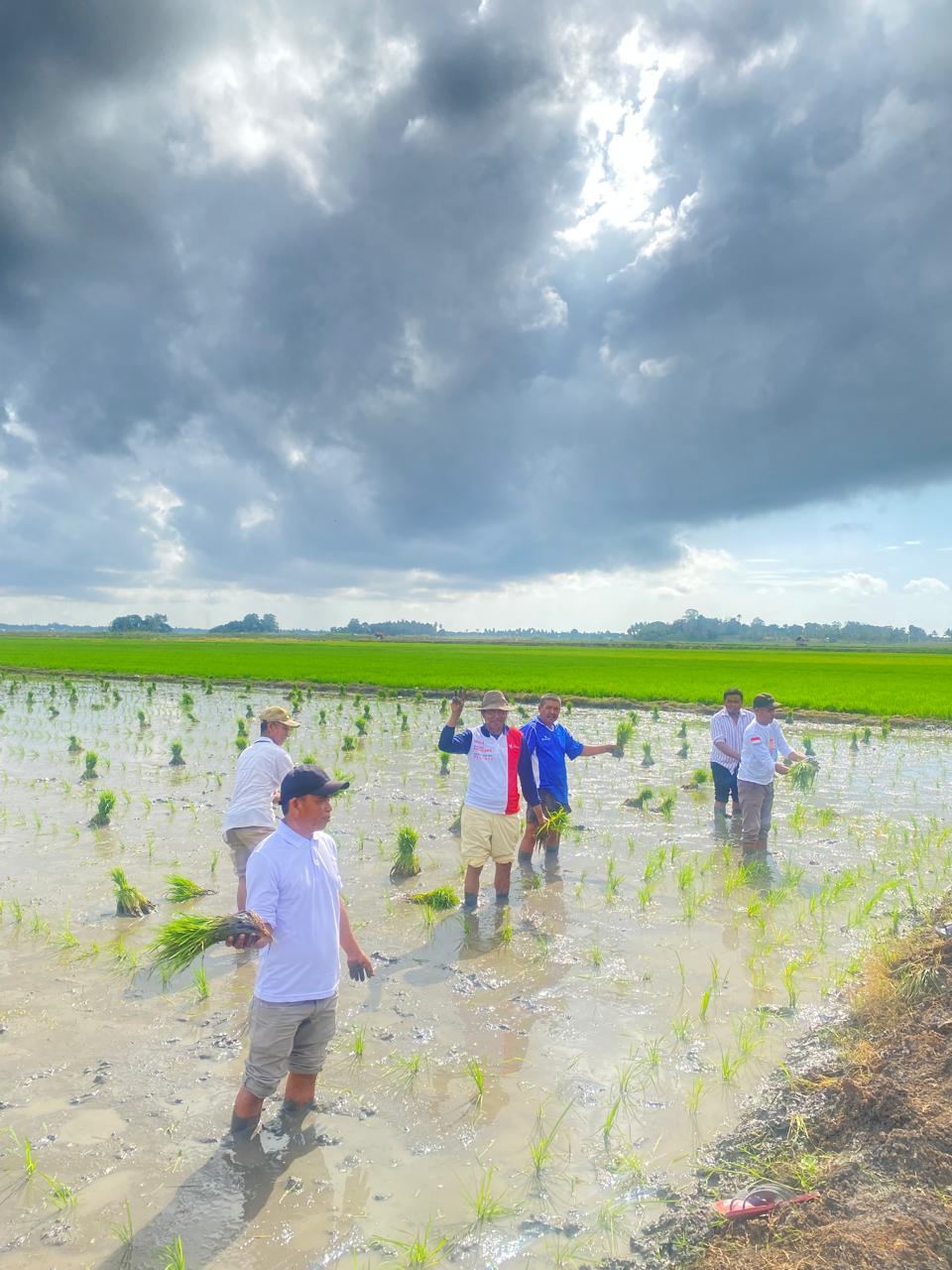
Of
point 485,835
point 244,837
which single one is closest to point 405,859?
point 485,835

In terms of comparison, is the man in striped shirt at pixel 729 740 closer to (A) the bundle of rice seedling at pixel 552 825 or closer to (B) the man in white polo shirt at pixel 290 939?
(A) the bundle of rice seedling at pixel 552 825

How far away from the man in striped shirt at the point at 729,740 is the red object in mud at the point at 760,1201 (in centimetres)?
620

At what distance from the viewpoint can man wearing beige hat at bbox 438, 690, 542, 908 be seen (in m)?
6.63

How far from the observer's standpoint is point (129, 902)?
260 inches

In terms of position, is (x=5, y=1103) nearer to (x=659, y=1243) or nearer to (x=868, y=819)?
(x=659, y=1243)

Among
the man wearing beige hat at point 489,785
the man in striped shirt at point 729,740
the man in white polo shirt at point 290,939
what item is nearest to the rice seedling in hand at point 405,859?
the man wearing beige hat at point 489,785

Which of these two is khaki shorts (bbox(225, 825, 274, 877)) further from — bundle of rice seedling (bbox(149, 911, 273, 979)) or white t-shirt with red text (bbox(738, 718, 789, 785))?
white t-shirt with red text (bbox(738, 718, 789, 785))

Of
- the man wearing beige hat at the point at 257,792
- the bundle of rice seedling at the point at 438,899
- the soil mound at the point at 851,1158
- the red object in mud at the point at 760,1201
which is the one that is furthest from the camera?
the bundle of rice seedling at the point at 438,899

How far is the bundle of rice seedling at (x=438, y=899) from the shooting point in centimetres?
681

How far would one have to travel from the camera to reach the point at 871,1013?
4652mm

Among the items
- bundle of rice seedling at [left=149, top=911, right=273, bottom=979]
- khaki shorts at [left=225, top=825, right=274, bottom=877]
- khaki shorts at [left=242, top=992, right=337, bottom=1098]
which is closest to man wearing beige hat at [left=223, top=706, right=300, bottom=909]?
khaki shorts at [left=225, top=825, right=274, bottom=877]

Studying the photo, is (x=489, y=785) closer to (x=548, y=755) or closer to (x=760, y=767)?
(x=548, y=755)

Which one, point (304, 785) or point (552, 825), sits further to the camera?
point (552, 825)

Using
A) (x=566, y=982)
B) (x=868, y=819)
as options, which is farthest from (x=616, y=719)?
(x=566, y=982)
